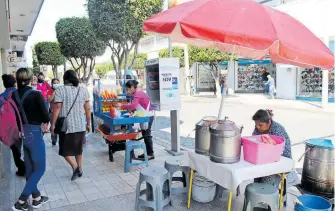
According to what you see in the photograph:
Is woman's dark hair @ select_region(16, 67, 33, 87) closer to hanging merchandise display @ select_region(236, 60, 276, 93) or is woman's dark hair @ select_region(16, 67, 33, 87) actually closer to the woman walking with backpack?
the woman walking with backpack

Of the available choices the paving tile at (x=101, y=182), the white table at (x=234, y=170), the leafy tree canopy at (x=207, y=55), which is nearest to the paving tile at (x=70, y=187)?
the paving tile at (x=101, y=182)

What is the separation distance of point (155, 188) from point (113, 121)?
2192mm

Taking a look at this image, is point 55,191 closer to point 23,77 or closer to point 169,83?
point 23,77

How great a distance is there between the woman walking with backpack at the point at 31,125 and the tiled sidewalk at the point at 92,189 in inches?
17.5

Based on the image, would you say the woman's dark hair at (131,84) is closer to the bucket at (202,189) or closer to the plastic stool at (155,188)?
the plastic stool at (155,188)

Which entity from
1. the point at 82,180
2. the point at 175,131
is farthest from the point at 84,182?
the point at 175,131

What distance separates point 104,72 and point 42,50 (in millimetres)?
23389

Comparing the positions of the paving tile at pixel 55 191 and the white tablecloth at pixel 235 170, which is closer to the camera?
the white tablecloth at pixel 235 170

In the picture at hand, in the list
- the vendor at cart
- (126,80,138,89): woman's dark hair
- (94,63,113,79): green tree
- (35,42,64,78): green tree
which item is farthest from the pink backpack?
(94,63,113,79): green tree

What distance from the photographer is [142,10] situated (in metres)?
10.7

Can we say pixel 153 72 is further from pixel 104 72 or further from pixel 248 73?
pixel 104 72

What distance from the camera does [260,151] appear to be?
113 inches

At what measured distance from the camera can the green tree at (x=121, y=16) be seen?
10.7 m

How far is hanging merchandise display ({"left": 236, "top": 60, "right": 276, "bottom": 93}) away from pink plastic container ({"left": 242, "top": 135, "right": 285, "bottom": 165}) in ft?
65.4
